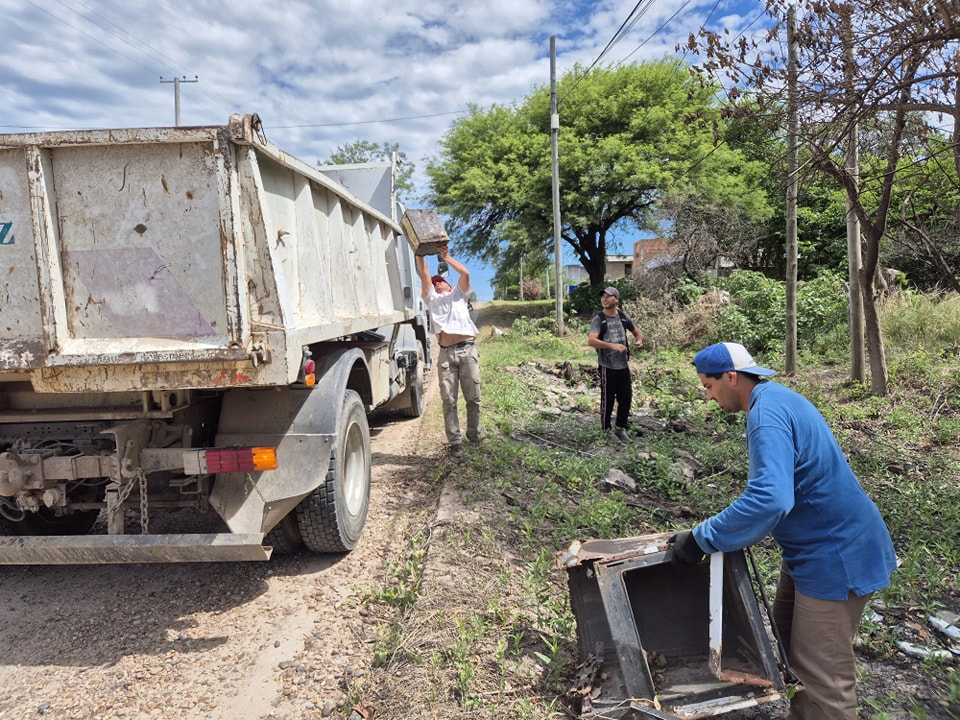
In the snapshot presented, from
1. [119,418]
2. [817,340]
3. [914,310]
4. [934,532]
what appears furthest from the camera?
[817,340]

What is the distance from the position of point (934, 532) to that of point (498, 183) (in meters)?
17.7

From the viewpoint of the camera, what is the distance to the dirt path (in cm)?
277

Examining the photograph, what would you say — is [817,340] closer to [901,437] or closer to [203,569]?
[901,437]

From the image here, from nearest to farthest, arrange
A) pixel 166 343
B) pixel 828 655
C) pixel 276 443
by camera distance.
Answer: pixel 828 655 < pixel 166 343 < pixel 276 443

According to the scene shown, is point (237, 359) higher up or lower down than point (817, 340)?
higher up

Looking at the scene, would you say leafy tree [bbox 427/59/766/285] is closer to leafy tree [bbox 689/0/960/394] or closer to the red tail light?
leafy tree [bbox 689/0/960/394]

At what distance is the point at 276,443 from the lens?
3.46 metres

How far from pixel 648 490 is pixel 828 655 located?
2.80 metres

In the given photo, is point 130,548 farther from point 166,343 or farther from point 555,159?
point 555,159

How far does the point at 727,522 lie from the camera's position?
6.81 feet

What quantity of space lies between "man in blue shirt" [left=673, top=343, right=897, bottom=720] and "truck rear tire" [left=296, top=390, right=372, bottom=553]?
2269 millimetres

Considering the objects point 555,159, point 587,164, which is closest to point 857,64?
point 555,159

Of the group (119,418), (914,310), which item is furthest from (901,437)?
(119,418)

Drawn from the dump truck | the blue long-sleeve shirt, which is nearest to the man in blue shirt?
the blue long-sleeve shirt
